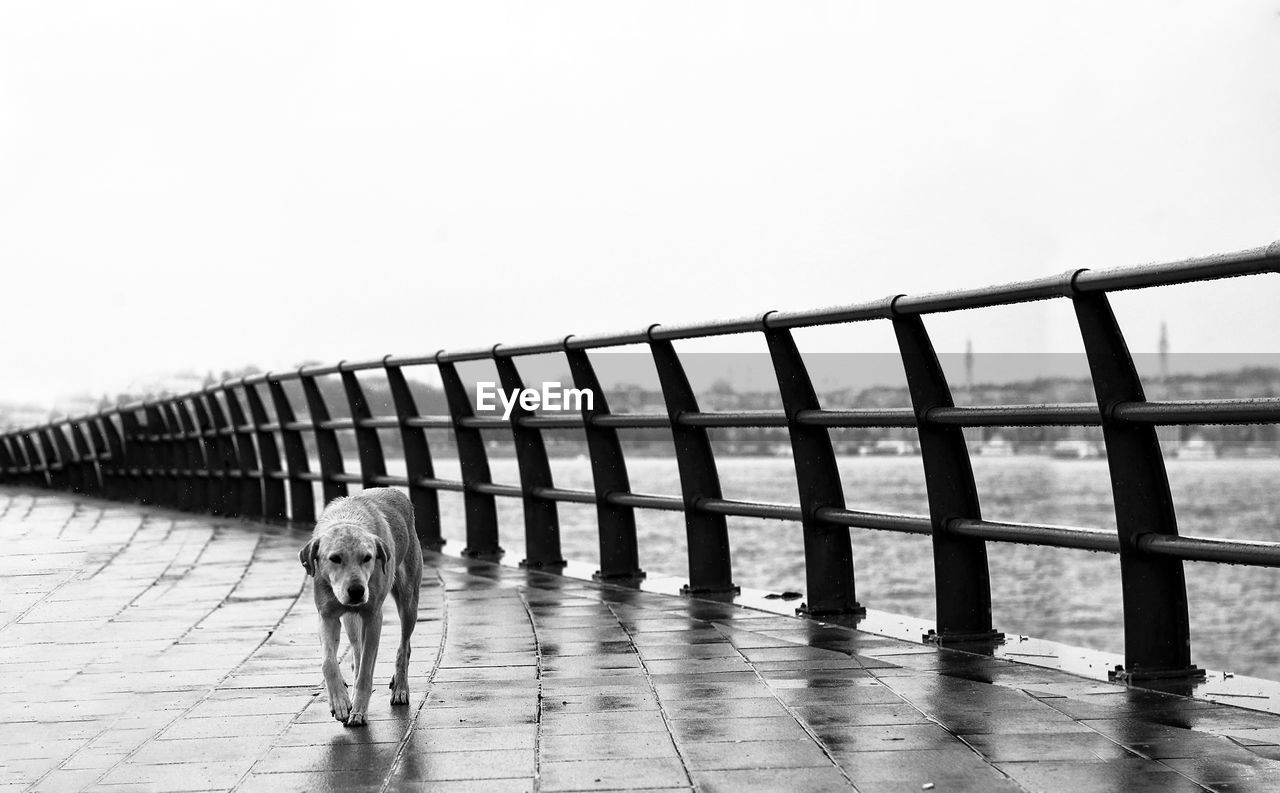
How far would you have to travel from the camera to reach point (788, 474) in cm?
19000

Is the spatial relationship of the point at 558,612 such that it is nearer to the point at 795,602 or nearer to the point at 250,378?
the point at 795,602

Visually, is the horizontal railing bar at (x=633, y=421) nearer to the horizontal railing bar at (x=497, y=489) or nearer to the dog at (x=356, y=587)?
the horizontal railing bar at (x=497, y=489)

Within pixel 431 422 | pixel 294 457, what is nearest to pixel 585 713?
pixel 431 422

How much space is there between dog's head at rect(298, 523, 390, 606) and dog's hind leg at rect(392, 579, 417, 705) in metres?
0.39

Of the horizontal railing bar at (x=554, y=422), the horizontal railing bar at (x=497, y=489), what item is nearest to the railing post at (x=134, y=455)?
the horizontal railing bar at (x=497, y=489)

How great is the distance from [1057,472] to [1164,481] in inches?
7859

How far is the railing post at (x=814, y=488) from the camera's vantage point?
761cm

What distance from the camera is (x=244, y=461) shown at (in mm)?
17484

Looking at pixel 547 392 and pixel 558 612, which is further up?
pixel 547 392

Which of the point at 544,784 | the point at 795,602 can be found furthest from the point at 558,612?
the point at 544,784

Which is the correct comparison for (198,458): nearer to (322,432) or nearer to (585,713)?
(322,432)

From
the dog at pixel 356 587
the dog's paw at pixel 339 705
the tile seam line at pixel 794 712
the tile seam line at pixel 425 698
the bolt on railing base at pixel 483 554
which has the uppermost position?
the dog at pixel 356 587

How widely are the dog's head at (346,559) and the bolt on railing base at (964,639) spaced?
2404mm

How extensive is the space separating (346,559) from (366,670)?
0.35 meters
